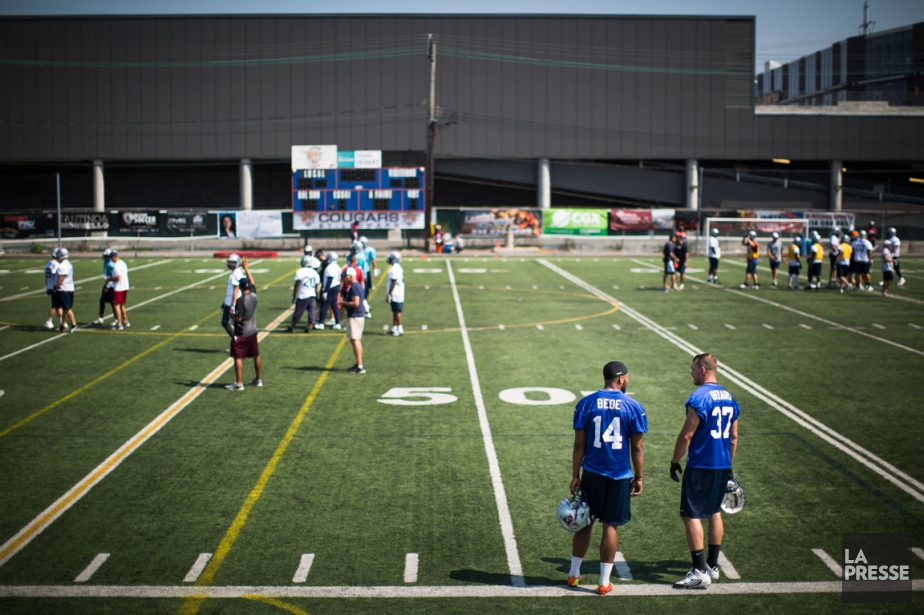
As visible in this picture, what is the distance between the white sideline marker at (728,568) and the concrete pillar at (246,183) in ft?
211

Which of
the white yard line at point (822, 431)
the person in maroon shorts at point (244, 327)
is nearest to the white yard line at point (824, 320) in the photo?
the white yard line at point (822, 431)

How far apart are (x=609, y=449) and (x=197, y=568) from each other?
12.3 ft

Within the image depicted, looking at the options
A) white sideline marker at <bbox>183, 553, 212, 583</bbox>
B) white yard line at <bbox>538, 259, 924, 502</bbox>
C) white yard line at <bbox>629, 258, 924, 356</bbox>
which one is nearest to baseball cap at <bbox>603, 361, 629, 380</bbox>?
white sideline marker at <bbox>183, 553, 212, 583</bbox>

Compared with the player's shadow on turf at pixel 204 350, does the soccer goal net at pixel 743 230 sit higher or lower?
higher

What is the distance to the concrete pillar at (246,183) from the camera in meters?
69.7

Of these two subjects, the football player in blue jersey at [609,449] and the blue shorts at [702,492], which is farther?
the blue shorts at [702,492]

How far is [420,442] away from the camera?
1224 cm

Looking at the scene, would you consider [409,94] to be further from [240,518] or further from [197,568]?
[197,568]

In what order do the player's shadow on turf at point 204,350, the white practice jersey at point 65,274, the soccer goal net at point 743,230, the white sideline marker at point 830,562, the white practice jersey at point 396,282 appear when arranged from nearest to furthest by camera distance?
1. the white sideline marker at point 830,562
2. the player's shadow on turf at point 204,350
3. the white practice jersey at point 396,282
4. the white practice jersey at point 65,274
5. the soccer goal net at point 743,230

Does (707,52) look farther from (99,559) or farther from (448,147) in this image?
(99,559)

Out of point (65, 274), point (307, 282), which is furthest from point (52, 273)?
point (307, 282)

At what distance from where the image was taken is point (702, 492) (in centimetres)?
781

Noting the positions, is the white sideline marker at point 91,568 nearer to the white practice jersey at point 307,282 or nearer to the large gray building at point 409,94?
the white practice jersey at point 307,282

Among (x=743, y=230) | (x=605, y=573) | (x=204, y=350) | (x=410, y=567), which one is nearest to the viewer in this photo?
(x=605, y=573)
